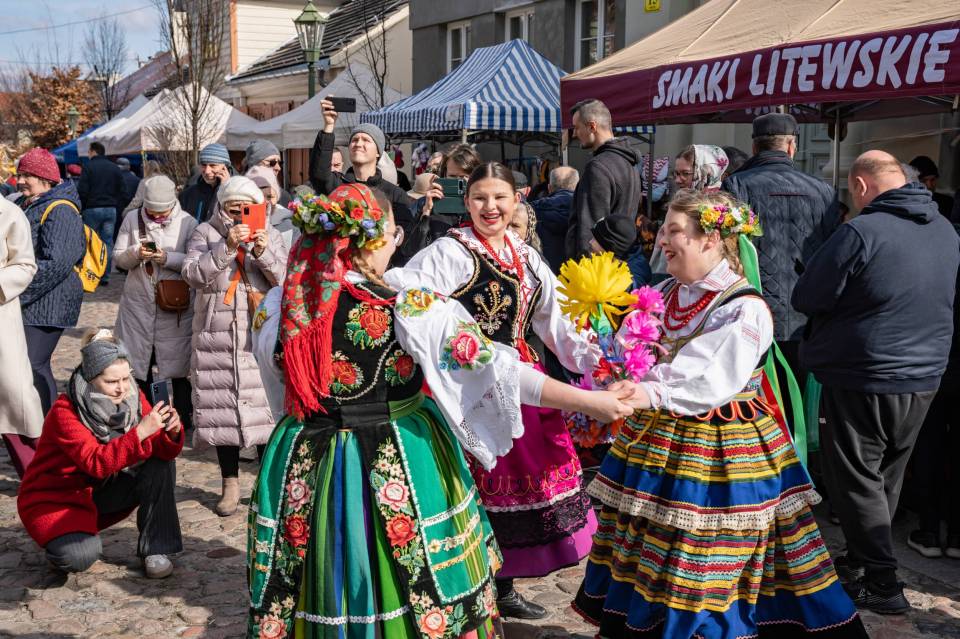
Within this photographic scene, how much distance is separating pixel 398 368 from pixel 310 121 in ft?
41.9

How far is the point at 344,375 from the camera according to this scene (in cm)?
293

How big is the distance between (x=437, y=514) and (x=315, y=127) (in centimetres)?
1285

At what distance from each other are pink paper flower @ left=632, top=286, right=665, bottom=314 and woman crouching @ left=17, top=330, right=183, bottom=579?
2.25m

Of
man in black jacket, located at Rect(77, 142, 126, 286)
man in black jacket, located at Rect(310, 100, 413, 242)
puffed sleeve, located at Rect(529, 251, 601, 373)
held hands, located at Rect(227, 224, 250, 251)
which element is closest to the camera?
puffed sleeve, located at Rect(529, 251, 601, 373)

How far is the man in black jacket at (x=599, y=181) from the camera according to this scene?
6.09 m

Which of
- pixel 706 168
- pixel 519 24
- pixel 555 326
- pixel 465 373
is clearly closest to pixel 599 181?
pixel 706 168

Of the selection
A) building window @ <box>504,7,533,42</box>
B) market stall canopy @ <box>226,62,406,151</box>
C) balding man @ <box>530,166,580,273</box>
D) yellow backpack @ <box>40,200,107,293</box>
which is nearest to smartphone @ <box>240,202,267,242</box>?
yellow backpack @ <box>40,200,107,293</box>

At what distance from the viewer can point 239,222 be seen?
569cm

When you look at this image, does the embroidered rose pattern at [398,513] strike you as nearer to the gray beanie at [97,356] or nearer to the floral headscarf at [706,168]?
the gray beanie at [97,356]

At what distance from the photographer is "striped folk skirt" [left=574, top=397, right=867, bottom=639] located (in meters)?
3.33

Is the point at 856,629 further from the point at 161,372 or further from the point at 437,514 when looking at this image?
the point at 161,372

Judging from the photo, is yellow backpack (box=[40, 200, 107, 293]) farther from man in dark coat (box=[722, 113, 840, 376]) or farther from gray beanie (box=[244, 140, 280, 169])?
man in dark coat (box=[722, 113, 840, 376])

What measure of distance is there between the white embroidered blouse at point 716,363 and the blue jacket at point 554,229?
3.55m

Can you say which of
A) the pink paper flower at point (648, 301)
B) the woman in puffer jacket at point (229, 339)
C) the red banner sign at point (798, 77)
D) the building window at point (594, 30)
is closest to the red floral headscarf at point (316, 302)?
the pink paper flower at point (648, 301)
